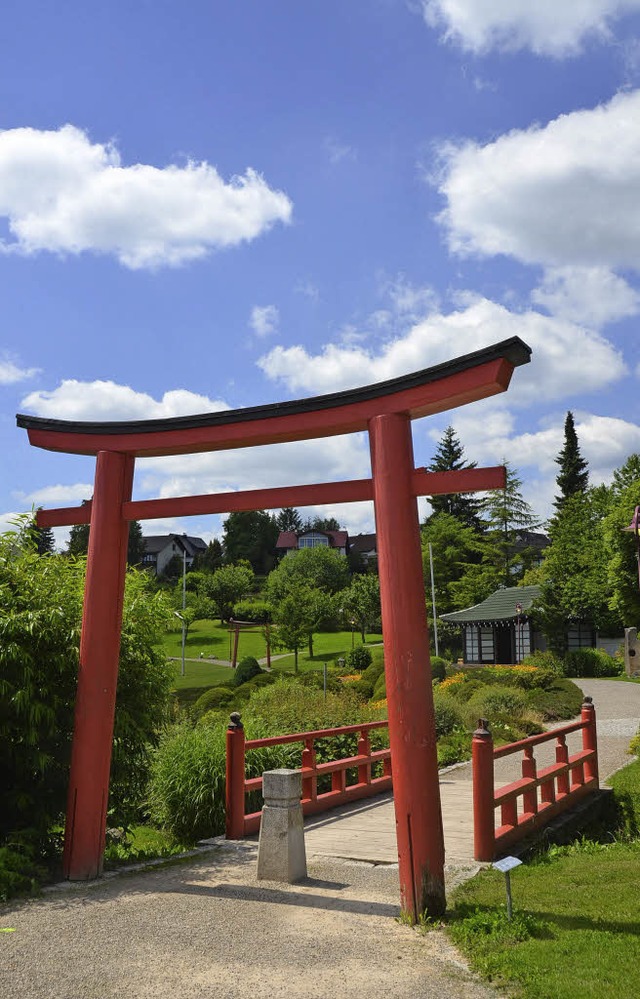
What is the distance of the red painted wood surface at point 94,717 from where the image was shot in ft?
24.5

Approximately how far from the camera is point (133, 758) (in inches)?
340

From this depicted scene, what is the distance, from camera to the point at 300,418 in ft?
24.0

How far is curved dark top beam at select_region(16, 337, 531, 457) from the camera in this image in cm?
634

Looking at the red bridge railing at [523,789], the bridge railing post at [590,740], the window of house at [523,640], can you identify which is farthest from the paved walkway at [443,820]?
the window of house at [523,640]

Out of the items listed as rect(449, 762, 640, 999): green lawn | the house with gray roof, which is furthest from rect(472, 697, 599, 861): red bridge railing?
the house with gray roof

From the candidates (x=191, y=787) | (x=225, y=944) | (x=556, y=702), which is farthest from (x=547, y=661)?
(x=225, y=944)

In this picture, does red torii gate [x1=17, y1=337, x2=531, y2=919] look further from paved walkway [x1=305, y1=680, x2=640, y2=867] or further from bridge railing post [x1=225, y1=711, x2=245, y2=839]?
paved walkway [x1=305, y1=680, x2=640, y2=867]

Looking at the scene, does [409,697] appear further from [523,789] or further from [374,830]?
[374,830]

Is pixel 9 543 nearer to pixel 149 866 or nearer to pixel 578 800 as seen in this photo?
pixel 149 866

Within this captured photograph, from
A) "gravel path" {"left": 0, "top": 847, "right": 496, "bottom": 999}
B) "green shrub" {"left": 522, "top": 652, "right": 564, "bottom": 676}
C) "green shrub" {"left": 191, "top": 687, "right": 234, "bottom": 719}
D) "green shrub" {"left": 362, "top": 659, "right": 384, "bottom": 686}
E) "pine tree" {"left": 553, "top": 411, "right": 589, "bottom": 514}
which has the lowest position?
"gravel path" {"left": 0, "top": 847, "right": 496, "bottom": 999}

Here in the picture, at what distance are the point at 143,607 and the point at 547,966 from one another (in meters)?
5.45

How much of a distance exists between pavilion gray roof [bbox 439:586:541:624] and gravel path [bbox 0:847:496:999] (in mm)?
35986

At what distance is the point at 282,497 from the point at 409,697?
7.03 ft

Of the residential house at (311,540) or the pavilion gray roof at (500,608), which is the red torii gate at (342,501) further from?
the residential house at (311,540)
